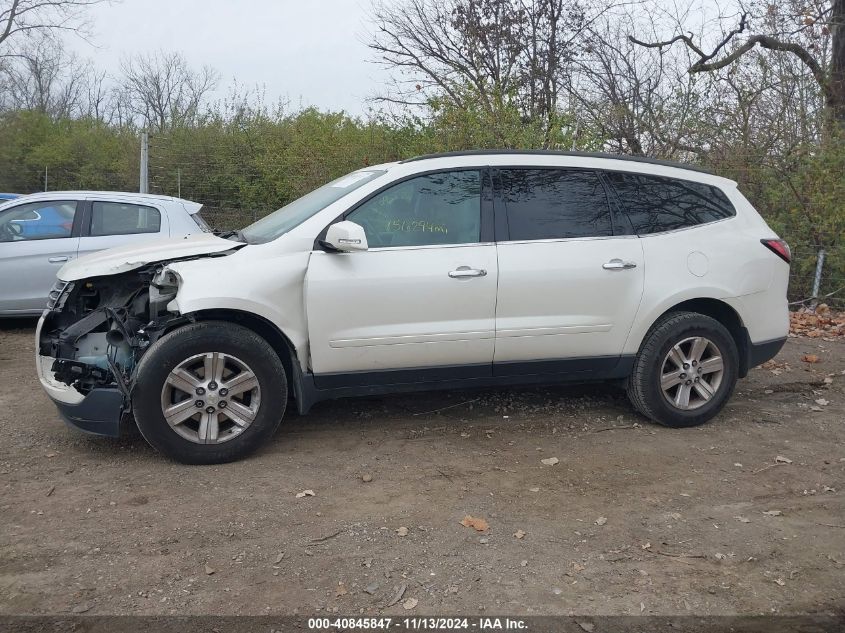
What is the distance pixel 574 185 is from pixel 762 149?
785 centimetres

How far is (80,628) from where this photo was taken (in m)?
2.93

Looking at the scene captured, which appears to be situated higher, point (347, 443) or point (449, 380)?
point (449, 380)

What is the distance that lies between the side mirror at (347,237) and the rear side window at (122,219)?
183 inches

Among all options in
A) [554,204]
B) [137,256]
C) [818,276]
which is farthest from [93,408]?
→ [818,276]

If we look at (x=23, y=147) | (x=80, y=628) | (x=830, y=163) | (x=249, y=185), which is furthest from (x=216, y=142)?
(x=80, y=628)

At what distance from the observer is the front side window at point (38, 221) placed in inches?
328

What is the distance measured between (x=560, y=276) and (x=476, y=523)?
6.12ft

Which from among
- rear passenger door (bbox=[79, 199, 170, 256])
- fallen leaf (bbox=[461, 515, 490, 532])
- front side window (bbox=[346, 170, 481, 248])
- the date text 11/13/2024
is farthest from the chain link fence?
the date text 11/13/2024

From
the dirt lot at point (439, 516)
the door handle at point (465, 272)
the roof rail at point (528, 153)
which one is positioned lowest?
the dirt lot at point (439, 516)

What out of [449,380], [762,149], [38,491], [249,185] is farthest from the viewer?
[249,185]

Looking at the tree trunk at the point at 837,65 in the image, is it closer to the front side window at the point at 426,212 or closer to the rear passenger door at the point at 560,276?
the rear passenger door at the point at 560,276

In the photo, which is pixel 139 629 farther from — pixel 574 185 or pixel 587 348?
pixel 574 185

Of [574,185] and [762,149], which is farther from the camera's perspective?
[762,149]

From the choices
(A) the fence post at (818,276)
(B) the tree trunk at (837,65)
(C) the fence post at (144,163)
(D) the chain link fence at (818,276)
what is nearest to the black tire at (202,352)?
(D) the chain link fence at (818,276)
